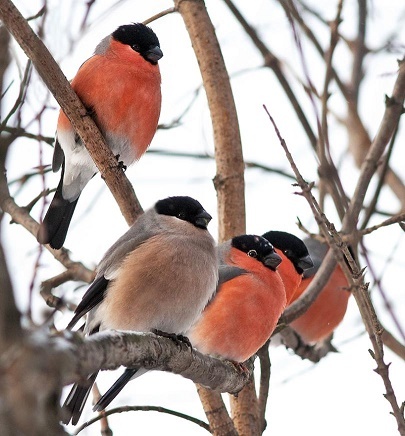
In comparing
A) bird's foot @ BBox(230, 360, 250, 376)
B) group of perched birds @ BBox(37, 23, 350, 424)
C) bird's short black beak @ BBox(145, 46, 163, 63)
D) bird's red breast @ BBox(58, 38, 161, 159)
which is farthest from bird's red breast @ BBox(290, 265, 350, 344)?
bird's short black beak @ BBox(145, 46, 163, 63)

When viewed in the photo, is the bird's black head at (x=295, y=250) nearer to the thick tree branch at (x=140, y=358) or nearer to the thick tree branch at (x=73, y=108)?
the thick tree branch at (x=140, y=358)

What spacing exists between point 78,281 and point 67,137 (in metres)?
0.81

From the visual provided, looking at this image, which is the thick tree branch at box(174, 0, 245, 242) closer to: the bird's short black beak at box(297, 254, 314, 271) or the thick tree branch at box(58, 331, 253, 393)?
the bird's short black beak at box(297, 254, 314, 271)

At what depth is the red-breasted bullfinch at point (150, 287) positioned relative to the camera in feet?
10.1

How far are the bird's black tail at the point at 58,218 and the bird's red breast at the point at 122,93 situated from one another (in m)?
0.49

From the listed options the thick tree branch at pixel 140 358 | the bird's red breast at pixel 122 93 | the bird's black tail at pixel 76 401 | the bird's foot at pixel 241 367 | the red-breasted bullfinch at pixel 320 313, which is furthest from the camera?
the red-breasted bullfinch at pixel 320 313

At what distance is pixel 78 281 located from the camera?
164 inches

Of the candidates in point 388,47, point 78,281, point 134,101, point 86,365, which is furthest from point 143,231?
point 86,365

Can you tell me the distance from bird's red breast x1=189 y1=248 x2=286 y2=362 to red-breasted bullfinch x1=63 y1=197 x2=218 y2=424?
2.29 feet

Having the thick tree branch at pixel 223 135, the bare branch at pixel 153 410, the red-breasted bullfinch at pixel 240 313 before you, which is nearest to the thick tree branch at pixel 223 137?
the thick tree branch at pixel 223 135

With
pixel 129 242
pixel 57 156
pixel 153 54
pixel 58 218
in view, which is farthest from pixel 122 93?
pixel 129 242

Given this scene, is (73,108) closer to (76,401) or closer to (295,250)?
(76,401)

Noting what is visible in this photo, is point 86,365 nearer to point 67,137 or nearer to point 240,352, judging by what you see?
point 240,352

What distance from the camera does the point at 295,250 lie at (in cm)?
533
